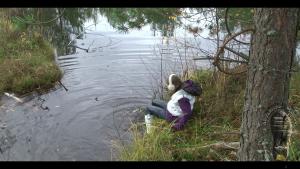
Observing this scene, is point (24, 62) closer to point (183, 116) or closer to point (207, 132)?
point (183, 116)

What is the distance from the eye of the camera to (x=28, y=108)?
660 centimetres

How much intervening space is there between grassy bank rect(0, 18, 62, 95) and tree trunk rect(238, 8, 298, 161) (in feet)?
15.8

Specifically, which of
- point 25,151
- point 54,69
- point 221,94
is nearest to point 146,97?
point 221,94

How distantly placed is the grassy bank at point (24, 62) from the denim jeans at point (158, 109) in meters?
2.42

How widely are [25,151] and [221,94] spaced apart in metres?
2.90

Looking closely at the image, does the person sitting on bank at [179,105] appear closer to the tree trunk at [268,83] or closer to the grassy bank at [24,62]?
the tree trunk at [268,83]

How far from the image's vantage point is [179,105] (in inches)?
222

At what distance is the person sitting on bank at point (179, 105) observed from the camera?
551cm

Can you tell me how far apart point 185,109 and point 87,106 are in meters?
2.00

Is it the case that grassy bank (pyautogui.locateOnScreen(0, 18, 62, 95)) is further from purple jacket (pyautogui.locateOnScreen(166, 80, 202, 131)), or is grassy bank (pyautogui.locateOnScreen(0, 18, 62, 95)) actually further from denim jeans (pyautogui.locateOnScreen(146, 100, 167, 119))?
purple jacket (pyautogui.locateOnScreen(166, 80, 202, 131))

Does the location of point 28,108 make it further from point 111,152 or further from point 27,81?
point 111,152

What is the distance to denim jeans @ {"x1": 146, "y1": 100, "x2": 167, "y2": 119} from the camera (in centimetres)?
589

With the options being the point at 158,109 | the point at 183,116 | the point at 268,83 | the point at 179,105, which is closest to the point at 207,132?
the point at 183,116

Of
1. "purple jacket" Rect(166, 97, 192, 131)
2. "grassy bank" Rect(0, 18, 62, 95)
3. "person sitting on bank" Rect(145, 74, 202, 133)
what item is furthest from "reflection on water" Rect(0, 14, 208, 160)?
"purple jacket" Rect(166, 97, 192, 131)
